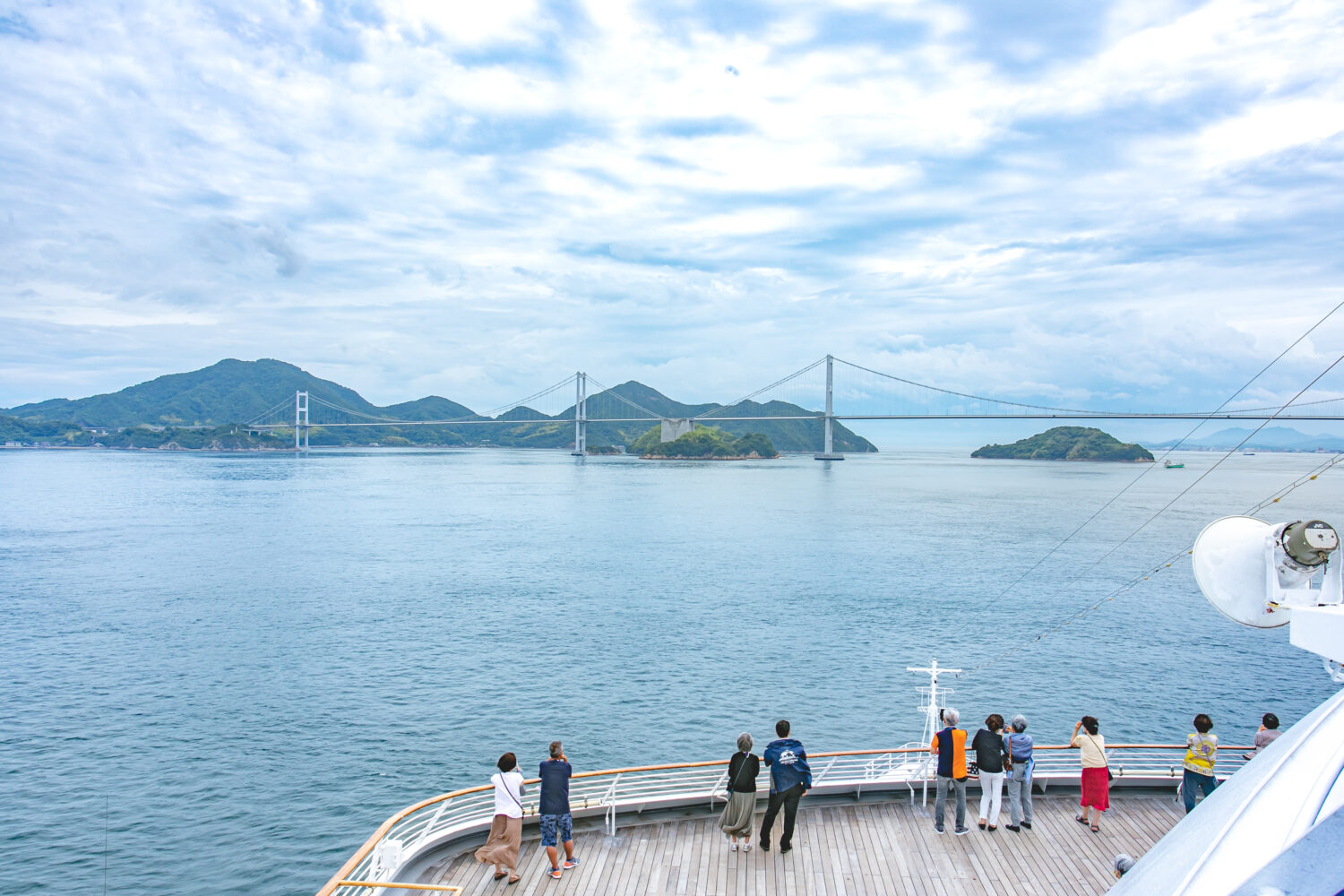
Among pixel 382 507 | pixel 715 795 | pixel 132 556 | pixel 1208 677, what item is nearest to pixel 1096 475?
pixel 382 507

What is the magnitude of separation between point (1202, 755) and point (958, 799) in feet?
8.10

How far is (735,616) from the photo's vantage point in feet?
102

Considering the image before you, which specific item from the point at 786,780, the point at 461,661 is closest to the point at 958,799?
the point at 786,780

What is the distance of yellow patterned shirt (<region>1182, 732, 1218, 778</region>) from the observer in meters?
8.17

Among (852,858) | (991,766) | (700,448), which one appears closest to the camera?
(852,858)

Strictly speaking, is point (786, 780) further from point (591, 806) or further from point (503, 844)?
point (503, 844)

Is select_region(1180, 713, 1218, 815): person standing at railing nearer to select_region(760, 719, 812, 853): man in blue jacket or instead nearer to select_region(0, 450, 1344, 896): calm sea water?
select_region(760, 719, 812, 853): man in blue jacket

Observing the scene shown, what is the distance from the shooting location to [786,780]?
7.97 metres

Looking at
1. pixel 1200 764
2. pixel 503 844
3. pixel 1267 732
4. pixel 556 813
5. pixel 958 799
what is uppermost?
pixel 1267 732

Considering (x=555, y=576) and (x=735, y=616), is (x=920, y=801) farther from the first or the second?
(x=555, y=576)

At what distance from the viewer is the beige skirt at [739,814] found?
26.5 feet

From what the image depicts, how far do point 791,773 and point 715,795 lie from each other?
4.42ft

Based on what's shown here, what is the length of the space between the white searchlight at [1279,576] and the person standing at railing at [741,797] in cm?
424

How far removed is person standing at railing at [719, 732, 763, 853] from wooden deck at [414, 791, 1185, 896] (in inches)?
8.2
